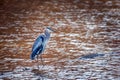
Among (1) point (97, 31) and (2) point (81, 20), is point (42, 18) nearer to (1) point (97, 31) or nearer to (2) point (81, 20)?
(2) point (81, 20)

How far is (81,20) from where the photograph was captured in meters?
7.33

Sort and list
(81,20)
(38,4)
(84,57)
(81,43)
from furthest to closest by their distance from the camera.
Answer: (38,4) < (81,20) < (81,43) < (84,57)

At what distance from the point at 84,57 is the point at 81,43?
29.8 inches

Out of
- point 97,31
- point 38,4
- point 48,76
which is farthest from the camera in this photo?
point 38,4

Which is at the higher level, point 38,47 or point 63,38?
point 38,47

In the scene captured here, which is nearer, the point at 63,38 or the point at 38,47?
the point at 38,47

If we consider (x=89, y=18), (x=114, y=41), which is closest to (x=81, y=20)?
(x=89, y=18)

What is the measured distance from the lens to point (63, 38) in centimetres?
607

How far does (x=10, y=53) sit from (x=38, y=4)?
4.09 metres

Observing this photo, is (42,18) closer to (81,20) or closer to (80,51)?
(81,20)

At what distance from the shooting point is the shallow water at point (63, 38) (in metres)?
4.41

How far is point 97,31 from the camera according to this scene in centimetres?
648

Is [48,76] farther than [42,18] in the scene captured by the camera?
No

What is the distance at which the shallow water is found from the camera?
4406mm
